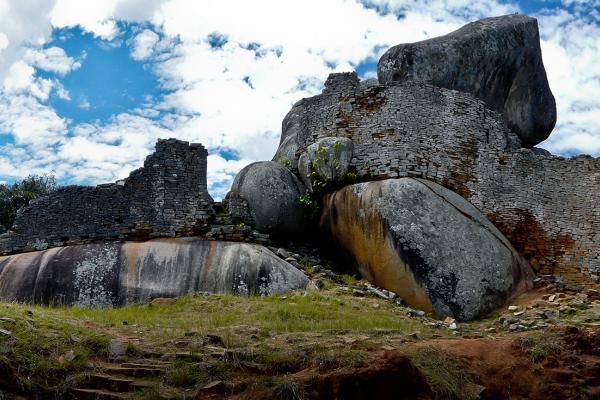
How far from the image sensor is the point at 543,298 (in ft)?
53.5

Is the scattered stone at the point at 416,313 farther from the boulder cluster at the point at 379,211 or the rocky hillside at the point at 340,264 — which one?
the boulder cluster at the point at 379,211

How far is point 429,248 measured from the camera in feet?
52.6

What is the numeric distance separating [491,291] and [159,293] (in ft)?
24.5

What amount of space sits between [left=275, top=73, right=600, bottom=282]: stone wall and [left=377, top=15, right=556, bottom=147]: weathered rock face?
1.96m

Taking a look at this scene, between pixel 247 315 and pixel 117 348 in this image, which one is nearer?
pixel 117 348

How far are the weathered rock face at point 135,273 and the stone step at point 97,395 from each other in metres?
6.18

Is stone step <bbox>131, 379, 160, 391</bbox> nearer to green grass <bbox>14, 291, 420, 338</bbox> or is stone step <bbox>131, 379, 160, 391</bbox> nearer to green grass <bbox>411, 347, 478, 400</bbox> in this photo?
green grass <bbox>14, 291, 420, 338</bbox>

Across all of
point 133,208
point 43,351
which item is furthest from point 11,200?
point 43,351

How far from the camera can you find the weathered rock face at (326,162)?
60.1 ft

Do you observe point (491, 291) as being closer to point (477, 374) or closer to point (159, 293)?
point (477, 374)

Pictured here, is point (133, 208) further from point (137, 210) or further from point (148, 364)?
point (148, 364)

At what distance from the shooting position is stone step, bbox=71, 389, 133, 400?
8969 millimetres

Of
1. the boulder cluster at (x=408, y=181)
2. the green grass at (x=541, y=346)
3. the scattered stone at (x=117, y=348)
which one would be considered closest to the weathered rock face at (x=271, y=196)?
the boulder cluster at (x=408, y=181)

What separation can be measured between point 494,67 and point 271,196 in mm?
9279
